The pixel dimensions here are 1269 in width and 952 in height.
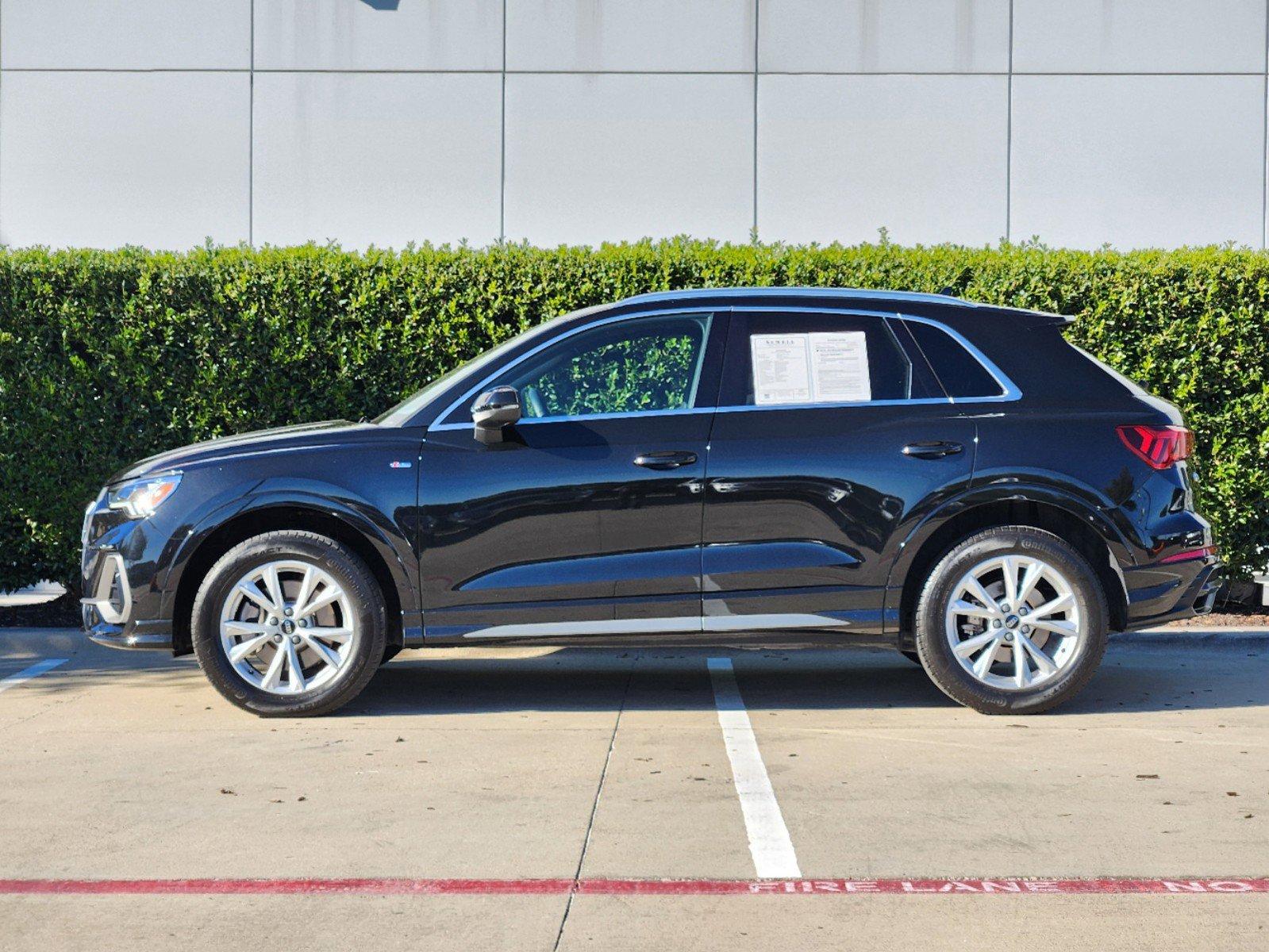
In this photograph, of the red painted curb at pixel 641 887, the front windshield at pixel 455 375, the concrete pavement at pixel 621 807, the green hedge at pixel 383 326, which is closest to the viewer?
the concrete pavement at pixel 621 807

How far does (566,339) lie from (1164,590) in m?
2.88

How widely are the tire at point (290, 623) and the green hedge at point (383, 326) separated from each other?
2.93 metres

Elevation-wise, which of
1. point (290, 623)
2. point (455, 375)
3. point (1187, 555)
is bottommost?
point (290, 623)

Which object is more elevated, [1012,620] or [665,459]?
[665,459]

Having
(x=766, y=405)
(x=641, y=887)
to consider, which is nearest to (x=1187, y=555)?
(x=766, y=405)

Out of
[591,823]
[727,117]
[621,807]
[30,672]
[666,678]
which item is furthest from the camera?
[727,117]

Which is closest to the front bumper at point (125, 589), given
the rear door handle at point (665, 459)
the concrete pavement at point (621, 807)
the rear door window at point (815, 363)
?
the concrete pavement at point (621, 807)

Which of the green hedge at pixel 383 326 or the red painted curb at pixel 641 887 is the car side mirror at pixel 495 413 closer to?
the red painted curb at pixel 641 887

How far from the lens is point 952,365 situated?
6863 millimetres

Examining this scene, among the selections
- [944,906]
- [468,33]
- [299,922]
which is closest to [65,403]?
[468,33]

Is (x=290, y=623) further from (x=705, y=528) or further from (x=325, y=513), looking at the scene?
(x=705, y=528)

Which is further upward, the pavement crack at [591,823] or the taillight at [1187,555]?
the taillight at [1187,555]

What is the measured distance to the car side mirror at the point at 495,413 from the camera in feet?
21.4

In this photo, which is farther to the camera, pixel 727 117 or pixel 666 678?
pixel 727 117
